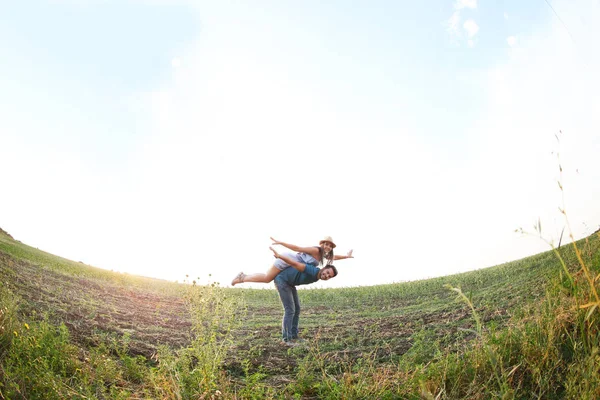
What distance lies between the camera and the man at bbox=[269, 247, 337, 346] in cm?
704

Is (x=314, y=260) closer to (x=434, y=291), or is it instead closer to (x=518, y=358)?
(x=518, y=358)

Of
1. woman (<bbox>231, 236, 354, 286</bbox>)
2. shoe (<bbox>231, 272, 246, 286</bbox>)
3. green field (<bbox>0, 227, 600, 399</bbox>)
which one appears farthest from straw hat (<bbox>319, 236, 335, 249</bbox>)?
green field (<bbox>0, 227, 600, 399</bbox>)

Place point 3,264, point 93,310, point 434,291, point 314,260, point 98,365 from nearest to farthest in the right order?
point 98,365 < point 314,260 < point 93,310 < point 3,264 < point 434,291

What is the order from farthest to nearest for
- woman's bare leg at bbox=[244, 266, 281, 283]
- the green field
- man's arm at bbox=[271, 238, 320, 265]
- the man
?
woman's bare leg at bbox=[244, 266, 281, 283]
the man
man's arm at bbox=[271, 238, 320, 265]
the green field

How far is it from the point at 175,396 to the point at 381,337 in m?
4.80

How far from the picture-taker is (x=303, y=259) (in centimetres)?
729

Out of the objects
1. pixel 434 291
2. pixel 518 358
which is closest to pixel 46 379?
pixel 518 358

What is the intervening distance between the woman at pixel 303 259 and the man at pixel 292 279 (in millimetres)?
118

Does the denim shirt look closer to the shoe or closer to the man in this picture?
the man

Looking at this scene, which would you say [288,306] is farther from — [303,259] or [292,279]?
[303,259]

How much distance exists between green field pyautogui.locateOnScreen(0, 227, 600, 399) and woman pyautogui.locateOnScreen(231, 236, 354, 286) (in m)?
0.99

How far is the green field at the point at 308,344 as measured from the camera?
382cm

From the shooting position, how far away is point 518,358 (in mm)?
3973

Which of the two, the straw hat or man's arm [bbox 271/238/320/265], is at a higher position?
the straw hat
